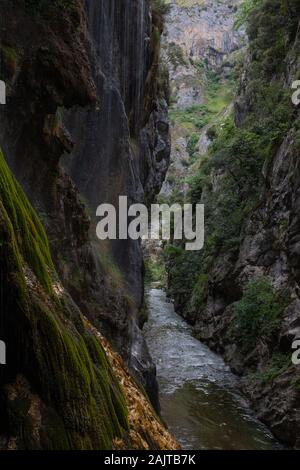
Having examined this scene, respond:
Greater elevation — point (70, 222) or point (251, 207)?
point (251, 207)

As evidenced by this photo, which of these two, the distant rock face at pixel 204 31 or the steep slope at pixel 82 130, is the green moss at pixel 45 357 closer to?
the steep slope at pixel 82 130

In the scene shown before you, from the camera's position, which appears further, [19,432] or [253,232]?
[253,232]

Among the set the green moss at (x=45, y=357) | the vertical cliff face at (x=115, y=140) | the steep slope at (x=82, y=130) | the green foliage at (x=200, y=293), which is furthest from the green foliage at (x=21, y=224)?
the green foliage at (x=200, y=293)

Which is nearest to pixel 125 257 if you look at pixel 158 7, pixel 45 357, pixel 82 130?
pixel 82 130

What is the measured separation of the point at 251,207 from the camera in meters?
24.1

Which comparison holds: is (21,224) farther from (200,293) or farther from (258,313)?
(200,293)

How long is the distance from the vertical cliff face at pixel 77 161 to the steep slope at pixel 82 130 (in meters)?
0.03

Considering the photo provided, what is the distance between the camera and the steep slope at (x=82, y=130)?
9.84m

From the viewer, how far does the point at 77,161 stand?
49.9ft

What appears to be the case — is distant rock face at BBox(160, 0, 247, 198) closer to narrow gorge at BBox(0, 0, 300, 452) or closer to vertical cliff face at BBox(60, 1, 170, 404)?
narrow gorge at BBox(0, 0, 300, 452)

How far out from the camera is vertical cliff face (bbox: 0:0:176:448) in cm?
539
